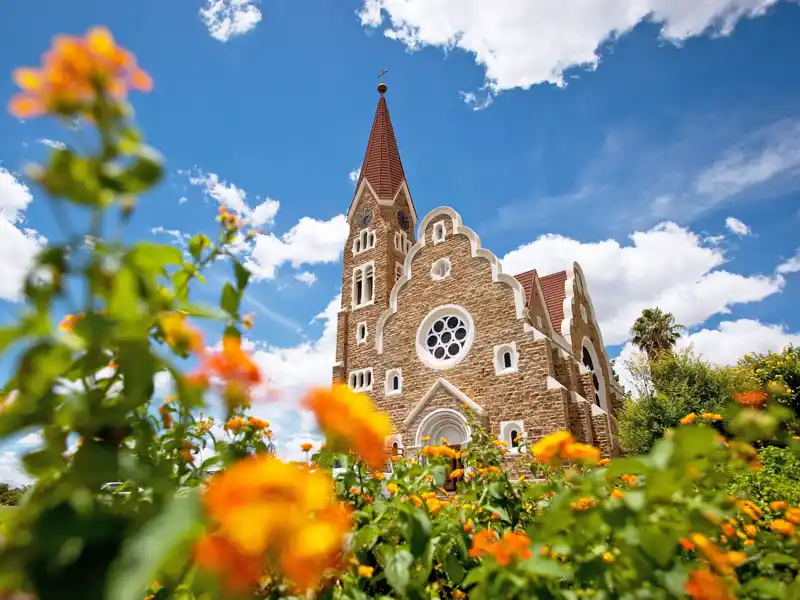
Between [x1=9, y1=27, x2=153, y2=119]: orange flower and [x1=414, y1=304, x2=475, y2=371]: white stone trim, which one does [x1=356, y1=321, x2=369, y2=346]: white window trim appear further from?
[x1=9, y1=27, x2=153, y2=119]: orange flower

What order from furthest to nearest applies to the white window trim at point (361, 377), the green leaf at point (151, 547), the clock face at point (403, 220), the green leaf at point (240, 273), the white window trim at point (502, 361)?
the clock face at point (403, 220) → the white window trim at point (361, 377) → the white window trim at point (502, 361) → the green leaf at point (240, 273) → the green leaf at point (151, 547)

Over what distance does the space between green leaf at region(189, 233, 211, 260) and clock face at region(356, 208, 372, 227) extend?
2282 centimetres

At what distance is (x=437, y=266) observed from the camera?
63.4 ft

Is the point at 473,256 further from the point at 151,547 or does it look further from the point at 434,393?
the point at 151,547

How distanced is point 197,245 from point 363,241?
22.6m

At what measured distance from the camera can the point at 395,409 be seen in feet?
59.0

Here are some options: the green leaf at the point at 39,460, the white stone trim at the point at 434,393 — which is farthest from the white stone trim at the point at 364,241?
the green leaf at the point at 39,460

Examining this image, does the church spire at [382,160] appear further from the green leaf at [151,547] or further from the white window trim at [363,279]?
the green leaf at [151,547]

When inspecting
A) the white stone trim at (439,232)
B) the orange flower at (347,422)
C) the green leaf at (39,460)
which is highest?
the white stone trim at (439,232)

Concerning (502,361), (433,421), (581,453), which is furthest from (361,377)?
(581,453)

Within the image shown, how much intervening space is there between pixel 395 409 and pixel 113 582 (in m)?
17.8

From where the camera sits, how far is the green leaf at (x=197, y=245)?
142 cm

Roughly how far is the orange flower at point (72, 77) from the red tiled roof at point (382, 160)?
23.7m

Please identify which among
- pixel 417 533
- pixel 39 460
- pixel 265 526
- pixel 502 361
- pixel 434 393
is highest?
pixel 502 361
